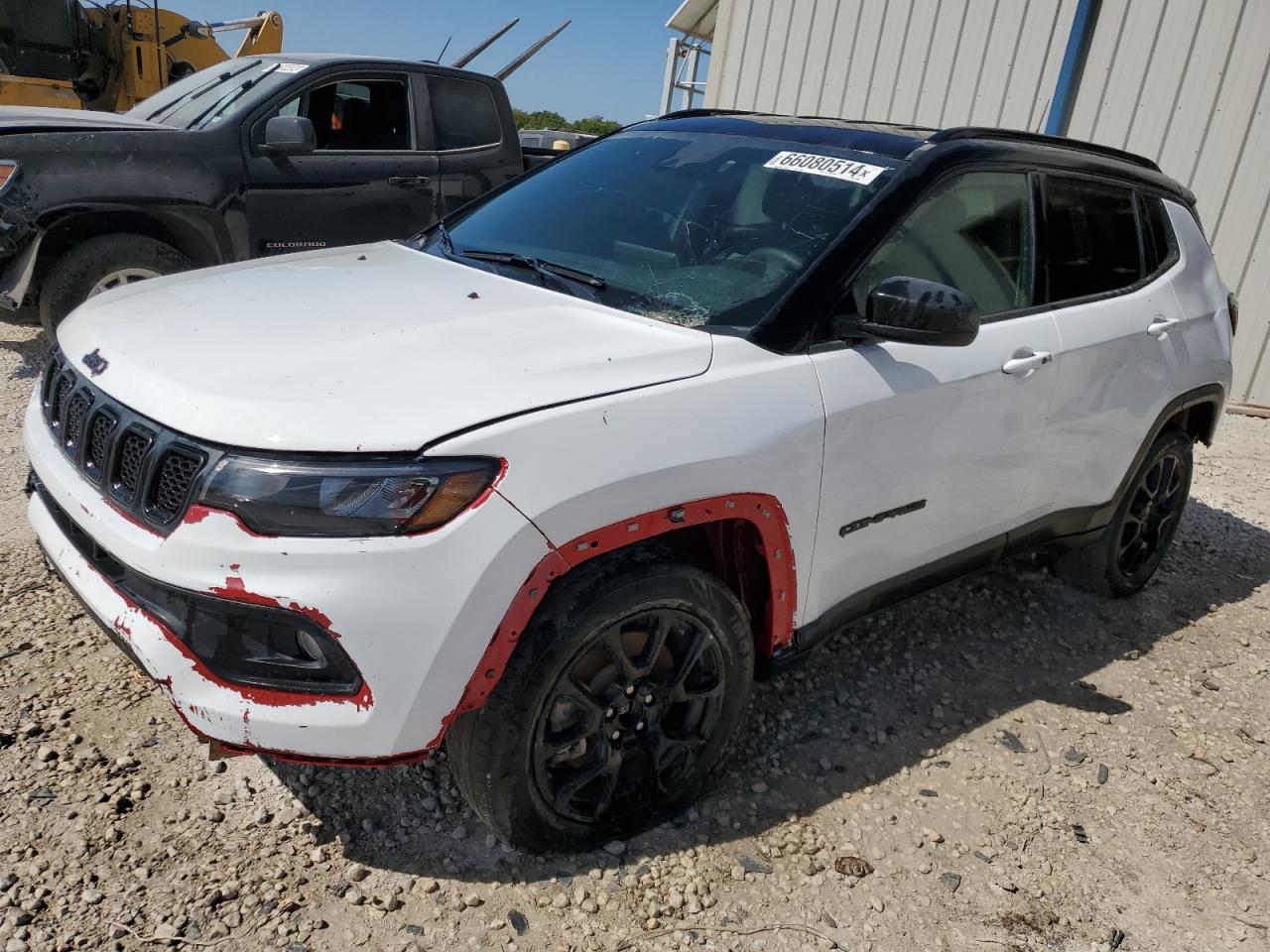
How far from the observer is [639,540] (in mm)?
2221

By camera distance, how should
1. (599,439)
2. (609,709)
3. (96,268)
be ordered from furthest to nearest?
(96,268), (609,709), (599,439)

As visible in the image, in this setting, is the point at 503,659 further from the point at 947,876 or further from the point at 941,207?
the point at 941,207

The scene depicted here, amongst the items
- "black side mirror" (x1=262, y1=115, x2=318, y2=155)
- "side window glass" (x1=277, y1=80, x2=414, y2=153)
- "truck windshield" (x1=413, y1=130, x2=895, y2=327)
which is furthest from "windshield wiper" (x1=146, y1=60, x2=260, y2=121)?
"truck windshield" (x1=413, y1=130, x2=895, y2=327)

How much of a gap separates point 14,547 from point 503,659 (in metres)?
2.49

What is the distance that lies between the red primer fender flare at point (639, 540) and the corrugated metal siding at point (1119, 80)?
659cm

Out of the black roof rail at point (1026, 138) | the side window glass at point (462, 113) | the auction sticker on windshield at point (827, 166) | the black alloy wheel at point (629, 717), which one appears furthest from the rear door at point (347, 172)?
the black alloy wheel at point (629, 717)

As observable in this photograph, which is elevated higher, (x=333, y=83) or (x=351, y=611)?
(x=333, y=83)

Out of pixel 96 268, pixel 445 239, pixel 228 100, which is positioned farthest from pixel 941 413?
pixel 228 100

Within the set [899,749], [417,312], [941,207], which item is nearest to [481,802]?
[417,312]

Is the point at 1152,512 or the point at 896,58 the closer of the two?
the point at 1152,512

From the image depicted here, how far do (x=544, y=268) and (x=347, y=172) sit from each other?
3.62 meters

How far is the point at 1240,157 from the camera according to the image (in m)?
7.35

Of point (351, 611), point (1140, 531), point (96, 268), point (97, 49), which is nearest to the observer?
point (351, 611)

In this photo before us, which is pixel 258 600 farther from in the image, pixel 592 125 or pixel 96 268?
pixel 592 125
